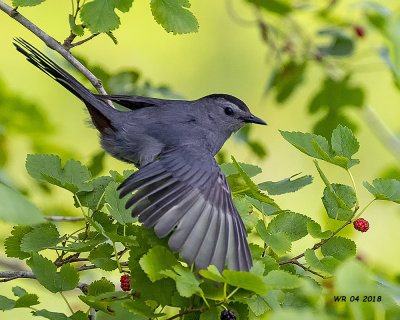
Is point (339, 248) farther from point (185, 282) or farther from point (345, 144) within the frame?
point (185, 282)

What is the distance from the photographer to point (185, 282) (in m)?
1.38

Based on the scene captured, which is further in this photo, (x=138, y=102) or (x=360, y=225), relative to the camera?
(x=138, y=102)

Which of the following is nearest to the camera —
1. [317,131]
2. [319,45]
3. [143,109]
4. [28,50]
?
[28,50]

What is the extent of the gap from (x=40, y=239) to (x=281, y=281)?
2.30ft

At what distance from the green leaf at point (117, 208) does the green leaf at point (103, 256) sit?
8 cm

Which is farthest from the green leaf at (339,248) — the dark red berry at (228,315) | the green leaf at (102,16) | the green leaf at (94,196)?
the green leaf at (102,16)

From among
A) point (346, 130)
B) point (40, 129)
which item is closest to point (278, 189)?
point (346, 130)

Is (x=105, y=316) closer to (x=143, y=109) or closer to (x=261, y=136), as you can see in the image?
(x=143, y=109)

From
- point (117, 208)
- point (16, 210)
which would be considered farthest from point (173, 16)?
point (16, 210)

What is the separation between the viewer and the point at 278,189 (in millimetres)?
1874

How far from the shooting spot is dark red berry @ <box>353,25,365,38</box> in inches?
141

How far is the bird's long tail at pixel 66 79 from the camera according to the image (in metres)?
2.34

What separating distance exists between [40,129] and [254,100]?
2.83 m

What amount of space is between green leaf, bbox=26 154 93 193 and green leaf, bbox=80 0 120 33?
1.58ft
